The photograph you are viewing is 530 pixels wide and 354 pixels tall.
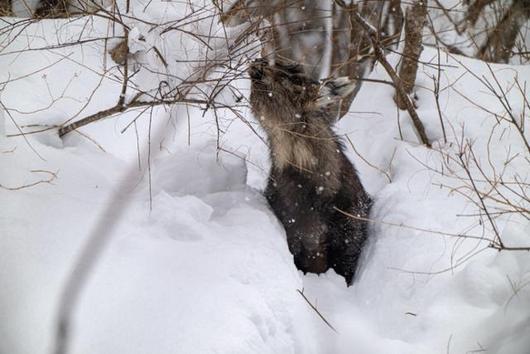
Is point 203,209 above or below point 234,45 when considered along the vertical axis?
below

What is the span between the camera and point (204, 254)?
9.04ft

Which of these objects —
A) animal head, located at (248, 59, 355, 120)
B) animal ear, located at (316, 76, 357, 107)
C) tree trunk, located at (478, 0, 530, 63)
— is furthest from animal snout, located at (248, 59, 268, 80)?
tree trunk, located at (478, 0, 530, 63)

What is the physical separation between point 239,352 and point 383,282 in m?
1.43

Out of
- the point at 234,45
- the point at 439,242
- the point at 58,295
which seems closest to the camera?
the point at 58,295

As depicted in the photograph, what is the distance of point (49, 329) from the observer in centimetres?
199

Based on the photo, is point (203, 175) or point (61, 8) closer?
point (61, 8)

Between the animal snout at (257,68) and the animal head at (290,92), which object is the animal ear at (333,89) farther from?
the animal snout at (257,68)

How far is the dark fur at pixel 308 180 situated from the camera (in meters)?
3.76

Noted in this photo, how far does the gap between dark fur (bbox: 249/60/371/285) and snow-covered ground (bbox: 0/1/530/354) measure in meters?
0.17

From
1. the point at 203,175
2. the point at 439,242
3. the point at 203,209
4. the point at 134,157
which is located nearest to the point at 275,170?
the point at 203,175

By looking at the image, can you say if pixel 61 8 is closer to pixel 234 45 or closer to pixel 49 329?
pixel 234 45

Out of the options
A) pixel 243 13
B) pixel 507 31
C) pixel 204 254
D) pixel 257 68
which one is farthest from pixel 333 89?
pixel 507 31

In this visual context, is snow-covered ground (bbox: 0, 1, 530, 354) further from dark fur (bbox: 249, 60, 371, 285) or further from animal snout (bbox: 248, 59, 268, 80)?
animal snout (bbox: 248, 59, 268, 80)

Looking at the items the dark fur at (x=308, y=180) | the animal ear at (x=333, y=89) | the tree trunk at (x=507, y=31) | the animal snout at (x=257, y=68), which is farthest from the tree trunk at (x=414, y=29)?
the tree trunk at (x=507, y=31)
